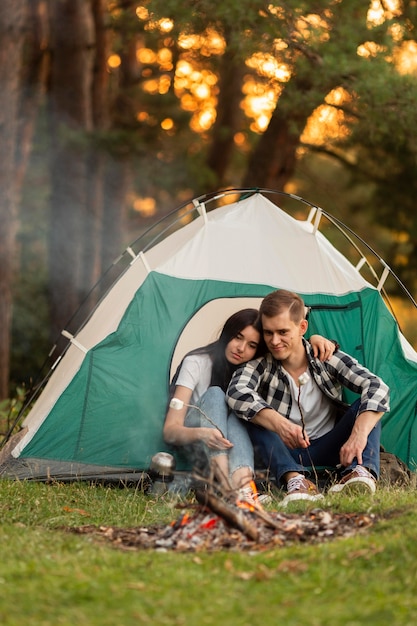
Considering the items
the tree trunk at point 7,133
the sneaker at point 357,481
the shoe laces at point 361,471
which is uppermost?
the tree trunk at point 7,133

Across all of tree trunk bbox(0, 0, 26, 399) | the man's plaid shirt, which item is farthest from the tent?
tree trunk bbox(0, 0, 26, 399)

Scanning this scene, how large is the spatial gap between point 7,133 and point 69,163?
1.74m

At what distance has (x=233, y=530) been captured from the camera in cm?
338

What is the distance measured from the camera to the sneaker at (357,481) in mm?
4207

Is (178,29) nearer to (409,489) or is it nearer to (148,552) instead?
(409,489)

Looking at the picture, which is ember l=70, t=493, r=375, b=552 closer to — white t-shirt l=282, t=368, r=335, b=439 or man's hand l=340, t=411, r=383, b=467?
man's hand l=340, t=411, r=383, b=467

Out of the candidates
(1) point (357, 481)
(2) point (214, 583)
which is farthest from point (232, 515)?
(1) point (357, 481)

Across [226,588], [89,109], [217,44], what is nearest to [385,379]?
[226,588]

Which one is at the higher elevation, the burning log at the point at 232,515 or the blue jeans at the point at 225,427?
the blue jeans at the point at 225,427

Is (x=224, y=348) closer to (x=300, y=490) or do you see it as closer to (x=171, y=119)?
(x=300, y=490)

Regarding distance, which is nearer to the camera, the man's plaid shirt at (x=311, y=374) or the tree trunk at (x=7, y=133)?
the man's plaid shirt at (x=311, y=374)

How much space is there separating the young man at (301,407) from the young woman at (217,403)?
0.08 m

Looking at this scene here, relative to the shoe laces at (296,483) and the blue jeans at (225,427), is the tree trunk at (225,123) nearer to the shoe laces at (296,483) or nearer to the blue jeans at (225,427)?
the blue jeans at (225,427)

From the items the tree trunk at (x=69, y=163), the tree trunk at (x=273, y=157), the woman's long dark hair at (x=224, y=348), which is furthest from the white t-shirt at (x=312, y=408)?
the tree trunk at (x=69, y=163)
